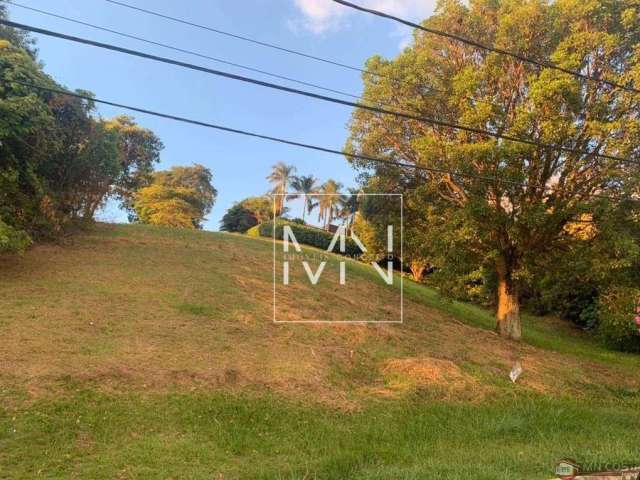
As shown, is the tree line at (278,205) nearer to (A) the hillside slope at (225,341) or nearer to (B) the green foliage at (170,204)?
(B) the green foliage at (170,204)

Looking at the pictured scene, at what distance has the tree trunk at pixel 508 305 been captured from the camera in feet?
39.4

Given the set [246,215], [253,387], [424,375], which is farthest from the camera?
[246,215]

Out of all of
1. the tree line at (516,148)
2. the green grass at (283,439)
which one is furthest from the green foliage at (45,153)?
the tree line at (516,148)

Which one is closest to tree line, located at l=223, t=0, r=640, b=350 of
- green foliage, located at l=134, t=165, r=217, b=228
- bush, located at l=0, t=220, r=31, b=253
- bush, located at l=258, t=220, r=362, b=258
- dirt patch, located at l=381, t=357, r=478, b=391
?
dirt patch, located at l=381, t=357, r=478, b=391

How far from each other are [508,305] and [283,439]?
29.2 ft

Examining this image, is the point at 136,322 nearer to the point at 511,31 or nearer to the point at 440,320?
the point at 440,320

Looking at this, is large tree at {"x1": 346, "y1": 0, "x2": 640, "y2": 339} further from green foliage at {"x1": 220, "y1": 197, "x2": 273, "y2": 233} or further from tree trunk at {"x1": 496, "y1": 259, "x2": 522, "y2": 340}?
green foliage at {"x1": 220, "y1": 197, "x2": 273, "y2": 233}

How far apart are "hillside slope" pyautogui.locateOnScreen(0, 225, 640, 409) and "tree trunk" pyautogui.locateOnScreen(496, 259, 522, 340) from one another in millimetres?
634

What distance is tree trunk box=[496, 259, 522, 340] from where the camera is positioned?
12.0 m

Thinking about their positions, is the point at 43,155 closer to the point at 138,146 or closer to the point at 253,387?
the point at 253,387

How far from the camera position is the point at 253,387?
6652 millimetres

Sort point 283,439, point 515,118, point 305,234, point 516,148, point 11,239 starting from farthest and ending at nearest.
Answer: point 305,234, point 515,118, point 516,148, point 11,239, point 283,439

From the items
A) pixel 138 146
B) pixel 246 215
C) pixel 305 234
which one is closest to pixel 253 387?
pixel 305 234

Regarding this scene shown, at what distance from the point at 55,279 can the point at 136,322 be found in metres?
2.65
